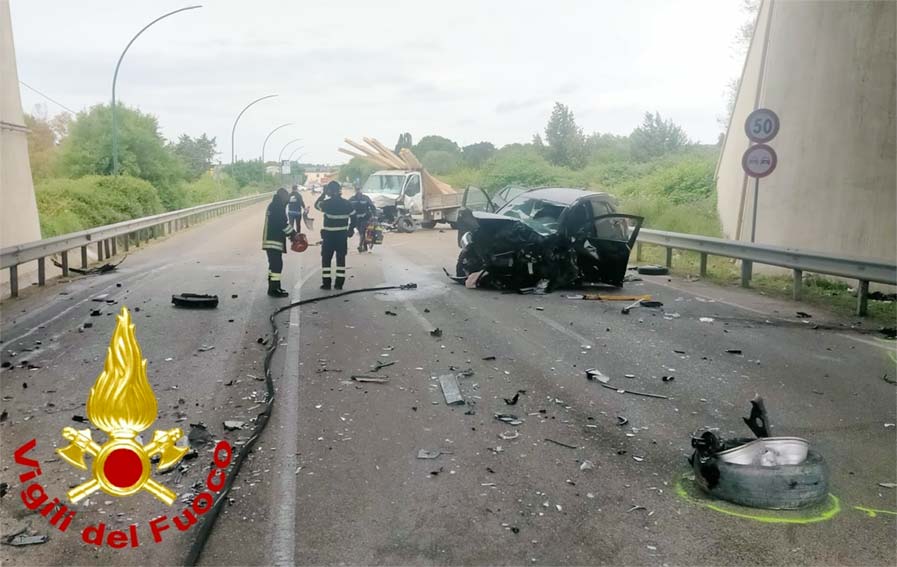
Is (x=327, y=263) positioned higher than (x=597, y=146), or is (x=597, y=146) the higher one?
(x=597, y=146)

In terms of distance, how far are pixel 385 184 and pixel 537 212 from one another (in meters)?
16.2

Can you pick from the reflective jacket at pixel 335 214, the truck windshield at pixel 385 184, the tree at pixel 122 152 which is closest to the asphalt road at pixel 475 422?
the reflective jacket at pixel 335 214

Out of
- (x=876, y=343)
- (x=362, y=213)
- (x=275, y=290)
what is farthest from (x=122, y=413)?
(x=362, y=213)

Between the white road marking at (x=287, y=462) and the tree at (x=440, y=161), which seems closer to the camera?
the white road marking at (x=287, y=462)

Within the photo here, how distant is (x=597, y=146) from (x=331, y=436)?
53.2 metres

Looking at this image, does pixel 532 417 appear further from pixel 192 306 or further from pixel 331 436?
pixel 192 306

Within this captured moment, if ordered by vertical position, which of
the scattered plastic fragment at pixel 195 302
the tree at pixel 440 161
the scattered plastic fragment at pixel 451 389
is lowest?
the scattered plastic fragment at pixel 451 389

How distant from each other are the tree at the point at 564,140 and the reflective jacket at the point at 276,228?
3768 cm

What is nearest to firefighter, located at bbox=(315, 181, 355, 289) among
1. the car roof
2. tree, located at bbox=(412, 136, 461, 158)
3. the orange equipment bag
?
the orange equipment bag

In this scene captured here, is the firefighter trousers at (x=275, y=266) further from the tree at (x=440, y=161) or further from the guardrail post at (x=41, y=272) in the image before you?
the tree at (x=440, y=161)

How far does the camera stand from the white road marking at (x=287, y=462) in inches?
137

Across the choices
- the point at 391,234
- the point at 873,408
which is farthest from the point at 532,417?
the point at 391,234

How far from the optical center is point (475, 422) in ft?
17.4

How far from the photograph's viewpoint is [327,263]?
11.9m
